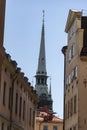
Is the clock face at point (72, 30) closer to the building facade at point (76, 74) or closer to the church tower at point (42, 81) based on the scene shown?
the building facade at point (76, 74)

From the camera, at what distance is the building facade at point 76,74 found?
4013 centimetres

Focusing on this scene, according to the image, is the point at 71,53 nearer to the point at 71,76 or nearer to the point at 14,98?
the point at 71,76

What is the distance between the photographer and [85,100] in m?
40.1

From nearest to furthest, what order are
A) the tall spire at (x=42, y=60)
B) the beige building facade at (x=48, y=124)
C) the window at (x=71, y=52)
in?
the window at (x=71, y=52) < the beige building facade at (x=48, y=124) < the tall spire at (x=42, y=60)

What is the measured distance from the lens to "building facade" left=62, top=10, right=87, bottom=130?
40.1 metres

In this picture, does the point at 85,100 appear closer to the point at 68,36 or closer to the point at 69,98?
the point at 69,98

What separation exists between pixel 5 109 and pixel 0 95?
10.4 ft

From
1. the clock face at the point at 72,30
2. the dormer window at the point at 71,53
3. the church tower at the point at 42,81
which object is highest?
the clock face at the point at 72,30

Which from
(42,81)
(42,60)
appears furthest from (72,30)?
(42,60)

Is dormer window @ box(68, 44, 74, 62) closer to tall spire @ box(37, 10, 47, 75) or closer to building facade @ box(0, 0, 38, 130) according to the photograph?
building facade @ box(0, 0, 38, 130)

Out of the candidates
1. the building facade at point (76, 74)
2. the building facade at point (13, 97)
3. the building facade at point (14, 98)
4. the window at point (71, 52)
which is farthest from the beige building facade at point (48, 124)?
the window at point (71, 52)

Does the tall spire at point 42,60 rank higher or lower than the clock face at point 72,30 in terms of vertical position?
lower

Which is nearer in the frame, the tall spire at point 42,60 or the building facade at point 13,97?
the building facade at point 13,97

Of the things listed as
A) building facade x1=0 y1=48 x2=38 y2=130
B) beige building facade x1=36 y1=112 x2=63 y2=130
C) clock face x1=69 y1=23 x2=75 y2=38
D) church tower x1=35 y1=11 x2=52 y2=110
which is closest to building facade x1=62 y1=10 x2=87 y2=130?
clock face x1=69 y1=23 x2=75 y2=38
